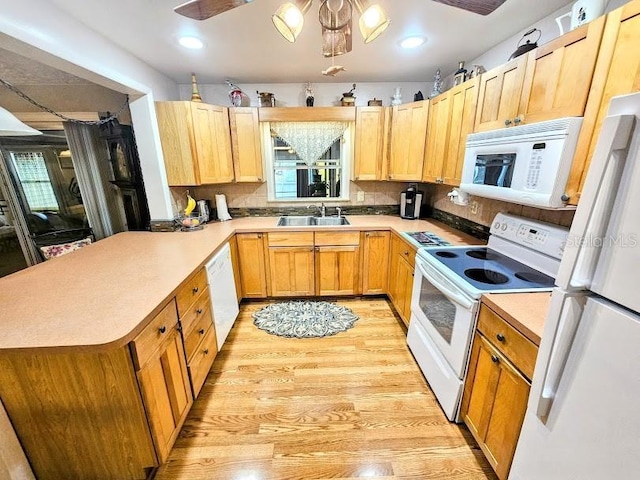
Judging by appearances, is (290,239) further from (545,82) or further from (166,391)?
(545,82)

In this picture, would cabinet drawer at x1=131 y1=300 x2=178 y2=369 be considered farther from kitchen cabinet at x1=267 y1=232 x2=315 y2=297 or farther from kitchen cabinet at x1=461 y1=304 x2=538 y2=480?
kitchen cabinet at x1=461 y1=304 x2=538 y2=480

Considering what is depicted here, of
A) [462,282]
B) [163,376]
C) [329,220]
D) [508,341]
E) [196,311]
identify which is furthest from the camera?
[329,220]

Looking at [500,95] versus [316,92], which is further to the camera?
[316,92]

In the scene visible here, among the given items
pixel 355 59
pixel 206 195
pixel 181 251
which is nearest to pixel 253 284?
pixel 181 251

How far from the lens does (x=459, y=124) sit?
6.68 feet

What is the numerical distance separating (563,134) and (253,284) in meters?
2.64

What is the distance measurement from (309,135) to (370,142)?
682mm

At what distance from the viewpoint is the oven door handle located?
135 centimetres

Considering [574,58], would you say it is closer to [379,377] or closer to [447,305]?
[447,305]

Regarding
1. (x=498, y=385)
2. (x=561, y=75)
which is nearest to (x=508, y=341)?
(x=498, y=385)

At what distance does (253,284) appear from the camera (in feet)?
9.22

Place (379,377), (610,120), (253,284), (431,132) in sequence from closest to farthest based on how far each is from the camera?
(610,120)
(379,377)
(431,132)
(253,284)

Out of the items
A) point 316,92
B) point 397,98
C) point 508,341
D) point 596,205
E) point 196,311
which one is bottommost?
point 196,311

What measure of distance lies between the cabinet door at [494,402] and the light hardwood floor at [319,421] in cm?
20
